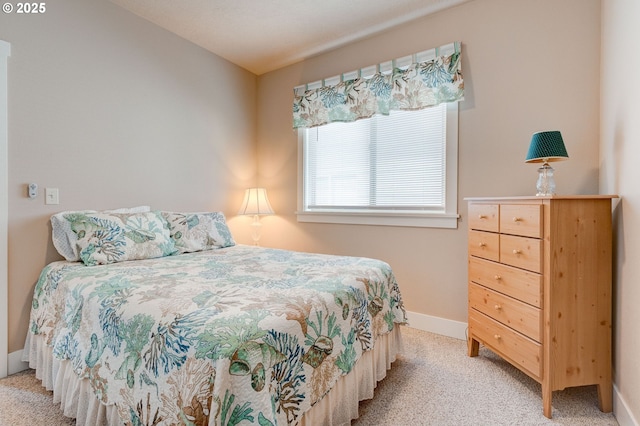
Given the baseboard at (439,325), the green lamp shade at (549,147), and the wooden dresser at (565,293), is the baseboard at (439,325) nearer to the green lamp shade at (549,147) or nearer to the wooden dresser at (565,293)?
the wooden dresser at (565,293)

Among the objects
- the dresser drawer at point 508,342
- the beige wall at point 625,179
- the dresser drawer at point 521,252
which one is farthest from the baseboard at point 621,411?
the dresser drawer at point 521,252

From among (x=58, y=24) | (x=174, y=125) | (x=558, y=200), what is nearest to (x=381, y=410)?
(x=558, y=200)

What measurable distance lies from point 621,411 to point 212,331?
1960mm

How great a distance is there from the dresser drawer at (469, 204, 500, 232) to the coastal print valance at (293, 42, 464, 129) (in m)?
0.93

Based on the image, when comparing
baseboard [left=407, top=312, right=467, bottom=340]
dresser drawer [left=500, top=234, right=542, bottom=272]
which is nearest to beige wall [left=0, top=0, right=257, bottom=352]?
baseboard [left=407, top=312, right=467, bottom=340]

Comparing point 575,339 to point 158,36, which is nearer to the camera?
point 575,339

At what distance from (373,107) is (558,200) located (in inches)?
67.8

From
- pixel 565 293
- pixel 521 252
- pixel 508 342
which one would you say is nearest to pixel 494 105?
pixel 521 252

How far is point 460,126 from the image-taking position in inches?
99.3

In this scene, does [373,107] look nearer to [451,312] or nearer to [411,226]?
[411,226]

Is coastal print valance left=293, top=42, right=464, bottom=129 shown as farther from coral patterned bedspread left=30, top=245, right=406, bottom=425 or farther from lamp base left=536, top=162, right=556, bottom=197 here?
coral patterned bedspread left=30, top=245, right=406, bottom=425

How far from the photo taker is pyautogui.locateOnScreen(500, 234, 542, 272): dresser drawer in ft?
5.47

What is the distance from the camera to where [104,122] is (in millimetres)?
2414

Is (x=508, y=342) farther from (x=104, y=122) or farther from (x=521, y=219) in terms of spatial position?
(x=104, y=122)
